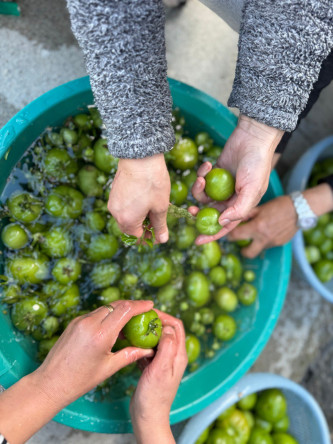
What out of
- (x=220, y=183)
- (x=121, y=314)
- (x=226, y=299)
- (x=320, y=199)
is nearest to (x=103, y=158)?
(x=220, y=183)

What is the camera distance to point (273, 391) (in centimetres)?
260

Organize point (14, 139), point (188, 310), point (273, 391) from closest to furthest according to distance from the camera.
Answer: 1. point (14, 139)
2. point (188, 310)
3. point (273, 391)

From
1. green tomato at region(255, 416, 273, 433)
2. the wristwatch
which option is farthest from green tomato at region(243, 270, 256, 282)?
green tomato at region(255, 416, 273, 433)

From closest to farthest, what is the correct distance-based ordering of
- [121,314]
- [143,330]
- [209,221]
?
[121,314] → [143,330] → [209,221]

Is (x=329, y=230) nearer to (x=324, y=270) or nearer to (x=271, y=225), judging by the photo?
(x=324, y=270)

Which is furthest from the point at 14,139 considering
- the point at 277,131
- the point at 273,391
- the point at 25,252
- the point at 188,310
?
the point at 273,391

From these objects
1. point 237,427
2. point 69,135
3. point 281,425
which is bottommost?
point 281,425

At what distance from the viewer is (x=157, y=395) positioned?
5.79ft

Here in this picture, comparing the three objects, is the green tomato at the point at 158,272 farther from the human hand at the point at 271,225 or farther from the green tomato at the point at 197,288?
the human hand at the point at 271,225

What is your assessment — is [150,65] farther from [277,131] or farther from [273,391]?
[273,391]

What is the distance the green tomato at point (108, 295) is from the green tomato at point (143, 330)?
0.34 meters

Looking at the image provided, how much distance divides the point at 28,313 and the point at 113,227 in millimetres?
624

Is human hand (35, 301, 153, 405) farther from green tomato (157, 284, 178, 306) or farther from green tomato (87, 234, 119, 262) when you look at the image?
green tomato (157, 284, 178, 306)

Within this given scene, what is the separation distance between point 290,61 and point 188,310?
153 cm
